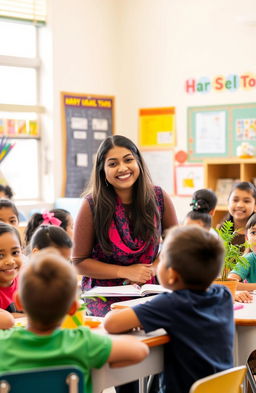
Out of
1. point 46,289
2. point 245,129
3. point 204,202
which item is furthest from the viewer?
point 245,129

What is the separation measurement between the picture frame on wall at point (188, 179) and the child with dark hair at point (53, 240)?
4.21 metres

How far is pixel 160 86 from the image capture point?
746 cm

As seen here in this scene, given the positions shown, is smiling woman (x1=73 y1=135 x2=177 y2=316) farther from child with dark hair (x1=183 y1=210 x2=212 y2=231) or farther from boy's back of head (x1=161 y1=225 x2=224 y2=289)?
child with dark hair (x1=183 y1=210 x2=212 y2=231)

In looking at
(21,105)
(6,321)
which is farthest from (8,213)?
(21,105)

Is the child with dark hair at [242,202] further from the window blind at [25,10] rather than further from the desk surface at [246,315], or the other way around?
the window blind at [25,10]

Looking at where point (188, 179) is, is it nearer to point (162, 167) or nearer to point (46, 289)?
point (162, 167)

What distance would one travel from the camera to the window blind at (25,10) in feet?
22.9

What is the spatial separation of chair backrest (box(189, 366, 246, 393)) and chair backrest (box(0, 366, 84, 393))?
365 millimetres

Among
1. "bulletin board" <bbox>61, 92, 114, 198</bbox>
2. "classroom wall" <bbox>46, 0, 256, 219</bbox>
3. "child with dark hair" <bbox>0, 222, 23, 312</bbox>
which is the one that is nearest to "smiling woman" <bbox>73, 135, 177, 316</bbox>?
"child with dark hair" <bbox>0, 222, 23, 312</bbox>

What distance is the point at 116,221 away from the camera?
3.19 meters

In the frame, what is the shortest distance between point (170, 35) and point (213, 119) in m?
1.05

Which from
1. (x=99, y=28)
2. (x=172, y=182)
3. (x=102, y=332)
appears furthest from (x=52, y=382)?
(x=99, y=28)

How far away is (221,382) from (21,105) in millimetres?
5419

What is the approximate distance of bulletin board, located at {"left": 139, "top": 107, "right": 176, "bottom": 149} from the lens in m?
7.39
